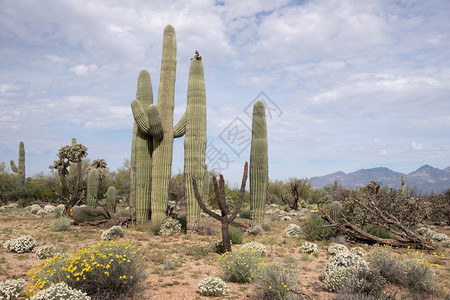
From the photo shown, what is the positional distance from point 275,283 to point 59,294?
11.5 ft

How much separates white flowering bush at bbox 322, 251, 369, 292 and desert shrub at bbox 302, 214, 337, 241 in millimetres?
4654

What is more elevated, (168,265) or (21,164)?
(21,164)

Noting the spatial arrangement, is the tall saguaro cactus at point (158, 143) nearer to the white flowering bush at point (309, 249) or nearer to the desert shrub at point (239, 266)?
the white flowering bush at point (309, 249)

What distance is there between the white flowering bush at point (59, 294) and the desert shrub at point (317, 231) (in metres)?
8.94

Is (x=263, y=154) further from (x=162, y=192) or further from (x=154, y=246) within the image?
(x=154, y=246)

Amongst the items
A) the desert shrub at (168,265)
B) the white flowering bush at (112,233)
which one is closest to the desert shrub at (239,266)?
the desert shrub at (168,265)

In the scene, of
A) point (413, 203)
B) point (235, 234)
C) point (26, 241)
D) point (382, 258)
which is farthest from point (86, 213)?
point (413, 203)

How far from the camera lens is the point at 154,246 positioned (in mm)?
10203

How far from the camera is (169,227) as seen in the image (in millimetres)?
12445

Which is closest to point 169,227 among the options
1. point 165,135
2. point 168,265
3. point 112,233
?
point 112,233

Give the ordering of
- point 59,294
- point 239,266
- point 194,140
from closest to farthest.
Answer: point 59,294, point 239,266, point 194,140

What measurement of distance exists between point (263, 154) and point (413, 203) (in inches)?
242

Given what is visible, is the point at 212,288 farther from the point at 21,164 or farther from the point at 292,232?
the point at 21,164

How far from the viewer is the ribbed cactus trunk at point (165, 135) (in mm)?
13172
